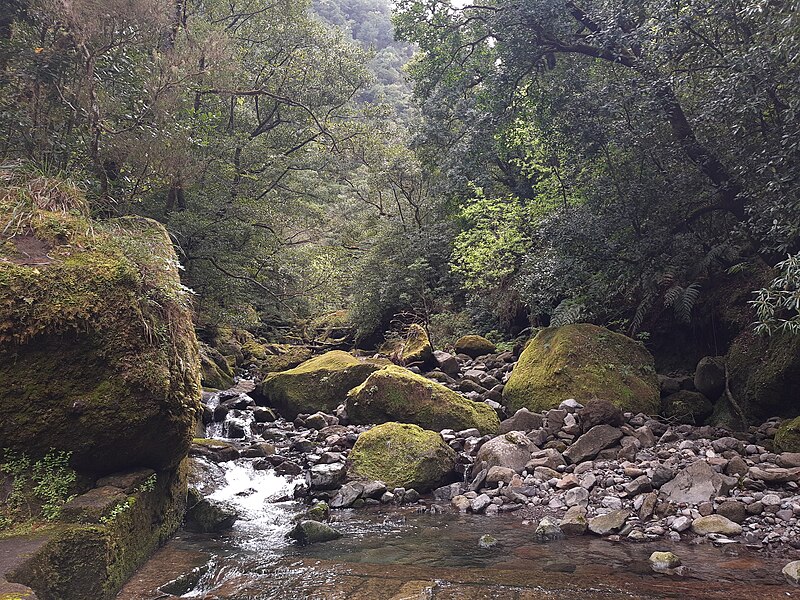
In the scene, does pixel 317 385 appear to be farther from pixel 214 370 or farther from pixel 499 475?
pixel 499 475

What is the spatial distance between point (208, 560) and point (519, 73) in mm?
9617

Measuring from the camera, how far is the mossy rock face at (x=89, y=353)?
13.6 ft

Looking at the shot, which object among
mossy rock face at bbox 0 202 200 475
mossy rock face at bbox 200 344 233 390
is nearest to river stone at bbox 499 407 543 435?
mossy rock face at bbox 0 202 200 475

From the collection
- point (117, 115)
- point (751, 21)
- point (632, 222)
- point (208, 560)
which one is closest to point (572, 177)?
point (632, 222)

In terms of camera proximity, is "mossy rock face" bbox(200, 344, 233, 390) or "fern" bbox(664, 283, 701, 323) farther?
"mossy rock face" bbox(200, 344, 233, 390)

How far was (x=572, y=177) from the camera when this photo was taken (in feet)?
36.8

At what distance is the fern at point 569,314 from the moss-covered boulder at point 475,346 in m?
4.08

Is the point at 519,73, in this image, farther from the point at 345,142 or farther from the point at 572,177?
the point at 345,142

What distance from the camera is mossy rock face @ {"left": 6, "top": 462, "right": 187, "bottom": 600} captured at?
3453mm

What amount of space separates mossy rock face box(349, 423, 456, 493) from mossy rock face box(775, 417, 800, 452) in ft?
13.2

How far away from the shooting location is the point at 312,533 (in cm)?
547

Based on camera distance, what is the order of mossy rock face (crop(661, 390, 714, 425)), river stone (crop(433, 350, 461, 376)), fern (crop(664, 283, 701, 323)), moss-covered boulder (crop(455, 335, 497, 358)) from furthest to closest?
1. moss-covered boulder (crop(455, 335, 497, 358))
2. river stone (crop(433, 350, 461, 376))
3. fern (crop(664, 283, 701, 323))
4. mossy rock face (crop(661, 390, 714, 425))

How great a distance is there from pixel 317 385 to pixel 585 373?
534cm

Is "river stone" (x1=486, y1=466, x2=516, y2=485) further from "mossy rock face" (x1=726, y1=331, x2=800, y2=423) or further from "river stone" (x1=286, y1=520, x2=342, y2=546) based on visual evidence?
"mossy rock face" (x1=726, y1=331, x2=800, y2=423)
